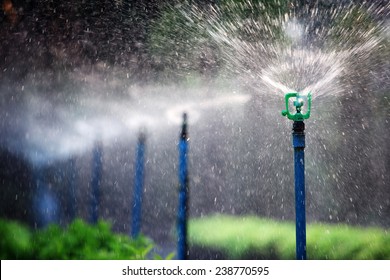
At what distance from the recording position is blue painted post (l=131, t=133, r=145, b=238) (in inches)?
136

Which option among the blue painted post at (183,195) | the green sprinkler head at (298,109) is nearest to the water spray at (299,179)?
the green sprinkler head at (298,109)

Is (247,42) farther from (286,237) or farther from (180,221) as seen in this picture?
(286,237)

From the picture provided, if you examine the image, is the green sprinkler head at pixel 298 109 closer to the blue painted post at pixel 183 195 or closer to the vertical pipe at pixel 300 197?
the vertical pipe at pixel 300 197

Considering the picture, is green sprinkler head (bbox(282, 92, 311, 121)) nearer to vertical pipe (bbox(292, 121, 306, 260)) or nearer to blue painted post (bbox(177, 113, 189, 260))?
vertical pipe (bbox(292, 121, 306, 260))

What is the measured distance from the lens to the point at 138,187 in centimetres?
347

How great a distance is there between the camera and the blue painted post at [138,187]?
344 cm

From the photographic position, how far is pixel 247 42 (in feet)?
9.13

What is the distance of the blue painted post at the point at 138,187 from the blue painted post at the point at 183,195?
31.0 inches

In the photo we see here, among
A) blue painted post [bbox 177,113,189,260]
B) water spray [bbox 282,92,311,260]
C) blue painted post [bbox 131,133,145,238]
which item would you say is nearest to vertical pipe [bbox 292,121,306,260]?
water spray [bbox 282,92,311,260]

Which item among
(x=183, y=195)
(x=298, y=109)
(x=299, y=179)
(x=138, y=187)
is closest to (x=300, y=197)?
(x=299, y=179)

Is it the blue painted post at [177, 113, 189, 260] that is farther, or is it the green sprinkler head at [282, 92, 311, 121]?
the blue painted post at [177, 113, 189, 260]

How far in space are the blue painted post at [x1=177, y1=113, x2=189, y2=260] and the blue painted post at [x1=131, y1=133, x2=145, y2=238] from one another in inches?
31.0

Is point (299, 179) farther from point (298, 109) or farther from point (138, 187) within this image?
point (138, 187)

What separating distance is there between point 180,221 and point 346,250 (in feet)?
5.97
